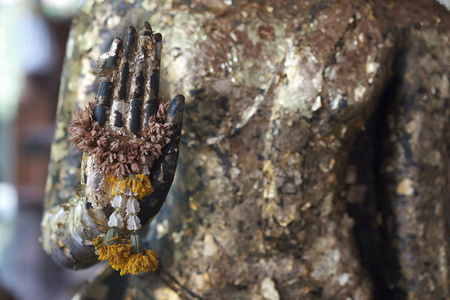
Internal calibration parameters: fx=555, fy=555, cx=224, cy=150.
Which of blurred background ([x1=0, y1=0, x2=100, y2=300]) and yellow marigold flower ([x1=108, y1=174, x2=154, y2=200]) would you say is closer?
yellow marigold flower ([x1=108, y1=174, x2=154, y2=200])

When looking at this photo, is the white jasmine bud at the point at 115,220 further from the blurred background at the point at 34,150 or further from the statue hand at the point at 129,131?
the blurred background at the point at 34,150

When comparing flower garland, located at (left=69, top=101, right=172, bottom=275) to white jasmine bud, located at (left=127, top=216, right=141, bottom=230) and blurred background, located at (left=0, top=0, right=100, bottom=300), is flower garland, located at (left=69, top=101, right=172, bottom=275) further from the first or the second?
blurred background, located at (left=0, top=0, right=100, bottom=300)

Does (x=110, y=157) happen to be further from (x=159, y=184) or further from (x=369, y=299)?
(x=369, y=299)

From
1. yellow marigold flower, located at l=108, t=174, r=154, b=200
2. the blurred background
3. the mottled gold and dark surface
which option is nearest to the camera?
yellow marigold flower, located at l=108, t=174, r=154, b=200

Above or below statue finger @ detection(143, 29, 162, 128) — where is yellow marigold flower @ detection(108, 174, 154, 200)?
below

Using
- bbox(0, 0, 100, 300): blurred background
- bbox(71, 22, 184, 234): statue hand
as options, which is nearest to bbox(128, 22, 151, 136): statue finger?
bbox(71, 22, 184, 234): statue hand

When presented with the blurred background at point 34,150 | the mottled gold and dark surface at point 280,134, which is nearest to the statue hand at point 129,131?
the mottled gold and dark surface at point 280,134

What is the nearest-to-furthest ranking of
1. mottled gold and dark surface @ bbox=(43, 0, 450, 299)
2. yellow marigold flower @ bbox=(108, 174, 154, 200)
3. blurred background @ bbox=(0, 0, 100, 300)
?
yellow marigold flower @ bbox=(108, 174, 154, 200)
mottled gold and dark surface @ bbox=(43, 0, 450, 299)
blurred background @ bbox=(0, 0, 100, 300)
